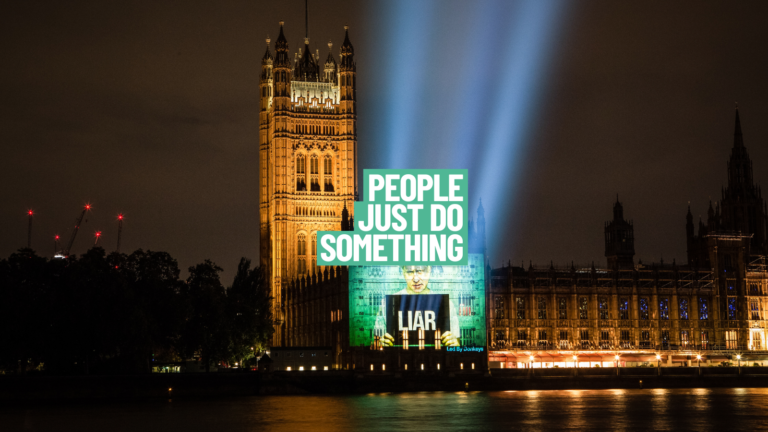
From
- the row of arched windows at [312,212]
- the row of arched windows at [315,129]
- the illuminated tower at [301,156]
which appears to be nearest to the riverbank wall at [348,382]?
the illuminated tower at [301,156]

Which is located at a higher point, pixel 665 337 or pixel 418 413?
pixel 665 337

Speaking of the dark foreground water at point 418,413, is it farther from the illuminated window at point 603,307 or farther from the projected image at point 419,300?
the illuminated window at point 603,307

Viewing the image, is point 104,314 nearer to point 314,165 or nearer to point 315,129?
point 314,165

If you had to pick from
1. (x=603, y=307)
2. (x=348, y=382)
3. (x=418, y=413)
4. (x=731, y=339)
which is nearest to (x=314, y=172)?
(x=603, y=307)

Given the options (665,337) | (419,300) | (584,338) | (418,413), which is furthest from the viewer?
(665,337)

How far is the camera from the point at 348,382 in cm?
11331

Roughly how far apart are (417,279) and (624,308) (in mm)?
35544

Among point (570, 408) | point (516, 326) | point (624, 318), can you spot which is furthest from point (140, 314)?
point (624, 318)

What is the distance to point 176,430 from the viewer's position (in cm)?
7275

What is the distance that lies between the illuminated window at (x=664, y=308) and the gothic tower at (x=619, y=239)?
11.8 metres

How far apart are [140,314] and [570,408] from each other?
1602 inches

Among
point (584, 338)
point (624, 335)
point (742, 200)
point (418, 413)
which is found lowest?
point (418, 413)

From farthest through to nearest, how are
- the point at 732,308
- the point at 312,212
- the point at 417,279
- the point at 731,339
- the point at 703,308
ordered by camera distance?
the point at 312,212 < the point at 732,308 < the point at 731,339 < the point at 703,308 < the point at 417,279

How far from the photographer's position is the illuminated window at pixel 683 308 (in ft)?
486
